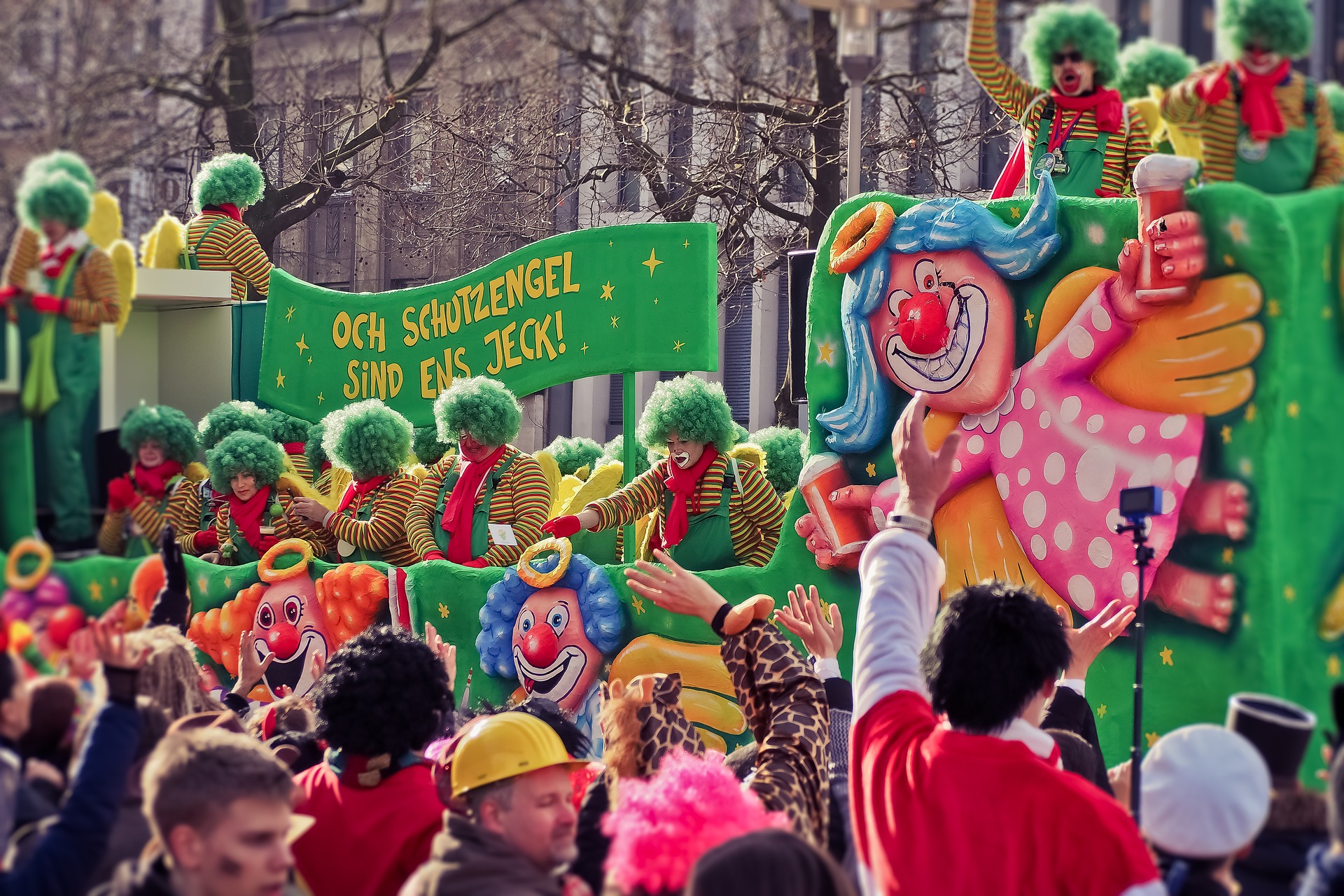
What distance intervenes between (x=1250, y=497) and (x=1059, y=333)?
2.64 feet

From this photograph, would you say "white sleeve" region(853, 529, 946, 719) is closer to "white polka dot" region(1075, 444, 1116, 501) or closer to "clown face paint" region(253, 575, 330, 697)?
"white polka dot" region(1075, 444, 1116, 501)

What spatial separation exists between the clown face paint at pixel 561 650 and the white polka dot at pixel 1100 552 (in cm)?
197

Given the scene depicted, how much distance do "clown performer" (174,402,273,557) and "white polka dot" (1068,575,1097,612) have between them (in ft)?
9.22

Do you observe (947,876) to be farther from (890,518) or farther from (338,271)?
(338,271)

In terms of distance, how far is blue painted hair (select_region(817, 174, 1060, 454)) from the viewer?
4.66 meters

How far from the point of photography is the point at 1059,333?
462 cm

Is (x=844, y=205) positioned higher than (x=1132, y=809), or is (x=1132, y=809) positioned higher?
(x=844, y=205)

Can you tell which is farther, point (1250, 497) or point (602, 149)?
point (602, 149)

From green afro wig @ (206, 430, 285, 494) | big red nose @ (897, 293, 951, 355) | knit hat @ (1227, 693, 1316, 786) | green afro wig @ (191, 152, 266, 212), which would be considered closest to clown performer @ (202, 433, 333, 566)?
green afro wig @ (206, 430, 285, 494)

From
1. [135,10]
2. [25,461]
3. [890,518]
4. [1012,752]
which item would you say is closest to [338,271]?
[135,10]

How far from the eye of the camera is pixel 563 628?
5.68 metres

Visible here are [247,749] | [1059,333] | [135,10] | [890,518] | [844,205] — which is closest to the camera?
[247,749]

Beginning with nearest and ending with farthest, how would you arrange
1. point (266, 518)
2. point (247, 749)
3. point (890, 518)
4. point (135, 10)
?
1. point (247, 749)
2. point (890, 518)
3. point (135, 10)
4. point (266, 518)

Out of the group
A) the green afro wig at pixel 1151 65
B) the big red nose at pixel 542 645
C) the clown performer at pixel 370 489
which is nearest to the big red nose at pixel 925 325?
the green afro wig at pixel 1151 65
